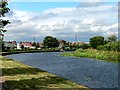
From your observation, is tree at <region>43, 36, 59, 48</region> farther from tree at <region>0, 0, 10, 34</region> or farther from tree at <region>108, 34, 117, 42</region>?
tree at <region>0, 0, 10, 34</region>

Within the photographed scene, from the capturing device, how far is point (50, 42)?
620 ft

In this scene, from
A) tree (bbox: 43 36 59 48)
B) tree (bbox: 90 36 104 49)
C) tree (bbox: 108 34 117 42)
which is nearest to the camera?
tree (bbox: 108 34 117 42)

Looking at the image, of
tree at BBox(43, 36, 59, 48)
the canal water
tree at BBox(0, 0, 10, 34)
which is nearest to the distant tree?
tree at BBox(0, 0, 10, 34)

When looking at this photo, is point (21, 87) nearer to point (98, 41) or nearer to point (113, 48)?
point (113, 48)

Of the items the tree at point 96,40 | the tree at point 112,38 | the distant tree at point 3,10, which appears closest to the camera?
the distant tree at point 3,10

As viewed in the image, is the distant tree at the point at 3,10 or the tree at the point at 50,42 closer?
the distant tree at the point at 3,10

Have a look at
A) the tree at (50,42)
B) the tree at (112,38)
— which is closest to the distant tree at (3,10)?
the tree at (112,38)

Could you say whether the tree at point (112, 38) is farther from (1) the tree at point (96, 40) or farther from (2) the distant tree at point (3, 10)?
(2) the distant tree at point (3, 10)

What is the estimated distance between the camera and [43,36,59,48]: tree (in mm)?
188250

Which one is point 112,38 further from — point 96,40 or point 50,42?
point 50,42

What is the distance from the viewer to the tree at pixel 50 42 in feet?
618

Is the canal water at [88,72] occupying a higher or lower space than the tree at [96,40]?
lower

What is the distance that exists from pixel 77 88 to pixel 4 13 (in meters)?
7.45

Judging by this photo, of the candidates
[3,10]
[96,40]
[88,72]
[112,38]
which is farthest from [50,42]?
[3,10]
